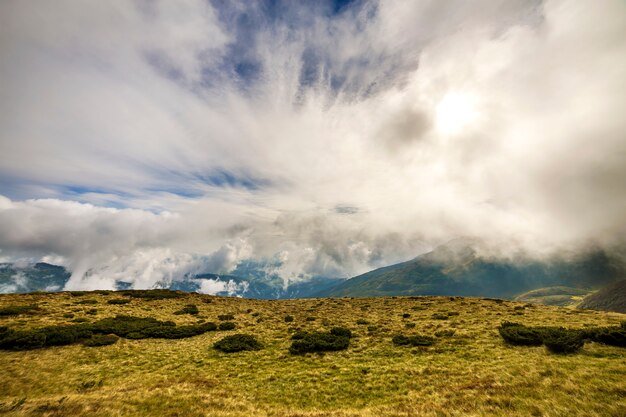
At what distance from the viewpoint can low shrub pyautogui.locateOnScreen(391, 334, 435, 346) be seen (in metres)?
25.7

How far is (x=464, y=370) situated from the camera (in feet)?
62.9

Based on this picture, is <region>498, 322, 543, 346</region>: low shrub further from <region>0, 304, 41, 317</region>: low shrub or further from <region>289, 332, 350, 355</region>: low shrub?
<region>0, 304, 41, 317</region>: low shrub

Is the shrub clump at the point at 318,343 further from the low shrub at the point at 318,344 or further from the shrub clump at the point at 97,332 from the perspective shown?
the shrub clump at the point at 97,332

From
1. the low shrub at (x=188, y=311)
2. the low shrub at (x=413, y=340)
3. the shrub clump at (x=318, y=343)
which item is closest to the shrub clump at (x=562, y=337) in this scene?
the low shrub at (x=413, y=340)

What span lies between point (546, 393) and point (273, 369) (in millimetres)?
16793

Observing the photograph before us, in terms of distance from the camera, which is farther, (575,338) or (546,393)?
(575,338)

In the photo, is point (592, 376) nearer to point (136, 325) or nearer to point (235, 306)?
point (136, 325)

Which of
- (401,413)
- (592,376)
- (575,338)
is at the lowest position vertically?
(401,413)

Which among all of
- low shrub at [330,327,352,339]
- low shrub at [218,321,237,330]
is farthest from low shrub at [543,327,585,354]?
low shrub at [218,321,237,330]

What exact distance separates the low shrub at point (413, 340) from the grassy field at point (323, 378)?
0.93 metres

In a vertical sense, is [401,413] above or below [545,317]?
below

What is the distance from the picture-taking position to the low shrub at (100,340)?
1003 inches

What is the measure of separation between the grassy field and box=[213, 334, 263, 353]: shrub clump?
955mm

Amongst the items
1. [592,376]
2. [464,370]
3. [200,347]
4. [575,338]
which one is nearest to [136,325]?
[200,347]
